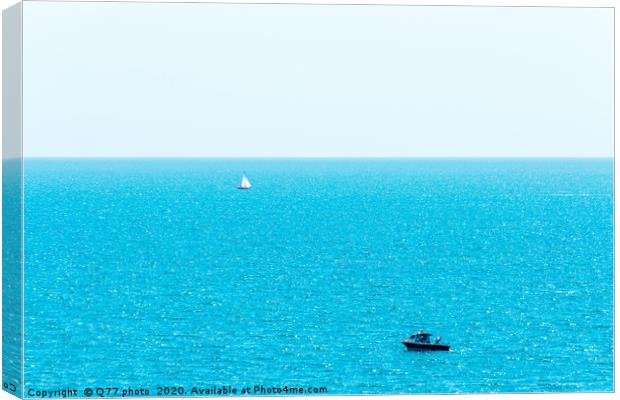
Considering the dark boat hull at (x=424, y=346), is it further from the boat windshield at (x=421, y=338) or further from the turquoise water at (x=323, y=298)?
the turquoise water at (x=323, y=298)

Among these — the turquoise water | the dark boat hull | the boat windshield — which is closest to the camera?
the turquoise water

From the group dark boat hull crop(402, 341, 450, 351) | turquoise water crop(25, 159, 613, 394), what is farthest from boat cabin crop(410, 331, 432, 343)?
turquoise water crop(25, 159, 613, 394)

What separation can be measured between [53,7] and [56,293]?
20566 millimetres

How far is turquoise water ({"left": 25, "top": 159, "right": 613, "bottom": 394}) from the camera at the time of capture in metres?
50.8

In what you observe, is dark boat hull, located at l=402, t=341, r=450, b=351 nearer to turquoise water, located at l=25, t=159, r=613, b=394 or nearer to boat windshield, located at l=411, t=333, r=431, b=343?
boat windshield, located at l=411, t=333, r=431, b=343

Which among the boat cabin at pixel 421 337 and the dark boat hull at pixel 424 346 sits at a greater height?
the boat cabin at pixel 421 337

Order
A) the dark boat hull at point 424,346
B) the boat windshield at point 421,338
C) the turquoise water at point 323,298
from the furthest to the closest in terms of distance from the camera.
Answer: the boat windshield at point 421,338, the dark boat hull at point 424,346, the turquoise water at point 323,298

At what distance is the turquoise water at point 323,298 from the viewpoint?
5081 centimetres

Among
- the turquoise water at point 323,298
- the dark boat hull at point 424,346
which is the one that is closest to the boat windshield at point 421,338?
the dark boat hull at point 424,346

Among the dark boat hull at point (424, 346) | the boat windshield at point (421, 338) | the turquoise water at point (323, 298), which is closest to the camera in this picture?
the turquoise water at point (323, 298)

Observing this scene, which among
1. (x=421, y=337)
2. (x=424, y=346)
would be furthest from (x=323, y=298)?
(x=424, y=346)

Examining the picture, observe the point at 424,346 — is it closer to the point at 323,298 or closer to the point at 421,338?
the point at 421,338

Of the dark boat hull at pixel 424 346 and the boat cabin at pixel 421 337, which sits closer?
the dark boat hull at pixel 424 346

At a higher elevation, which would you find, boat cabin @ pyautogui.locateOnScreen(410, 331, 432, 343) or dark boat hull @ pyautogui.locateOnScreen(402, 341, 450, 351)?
boat cabin @ pyautogui.locateOnScreen(410, 331, 432, 343)
